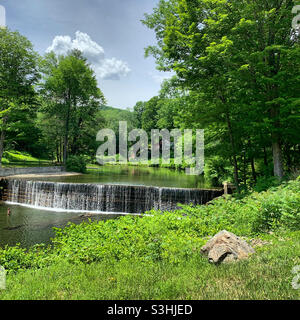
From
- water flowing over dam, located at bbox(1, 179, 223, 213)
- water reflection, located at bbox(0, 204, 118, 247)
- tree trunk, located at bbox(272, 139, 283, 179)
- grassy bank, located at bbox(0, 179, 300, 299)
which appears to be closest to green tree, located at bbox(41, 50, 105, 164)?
water flowing over dam, located at bbox(1, 179, 223, 213)

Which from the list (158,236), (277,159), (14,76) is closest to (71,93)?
(14,76)

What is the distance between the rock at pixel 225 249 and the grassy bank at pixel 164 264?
197 millimetres

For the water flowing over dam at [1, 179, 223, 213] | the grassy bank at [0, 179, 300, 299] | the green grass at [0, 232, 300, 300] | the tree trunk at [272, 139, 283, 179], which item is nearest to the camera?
the green grass at [0, 232, 300, 300]

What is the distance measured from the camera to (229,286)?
3.33 meters

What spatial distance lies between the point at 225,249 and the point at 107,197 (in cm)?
1262

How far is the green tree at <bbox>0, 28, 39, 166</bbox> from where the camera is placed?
23.1 metres

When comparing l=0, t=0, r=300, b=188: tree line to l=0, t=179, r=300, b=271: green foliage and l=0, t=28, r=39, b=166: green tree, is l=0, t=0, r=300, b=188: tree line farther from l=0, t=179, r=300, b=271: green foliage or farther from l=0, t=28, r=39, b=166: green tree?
l=0, t=28, r=39, b=166: green tree

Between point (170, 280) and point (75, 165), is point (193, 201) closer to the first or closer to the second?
point (170, 280)

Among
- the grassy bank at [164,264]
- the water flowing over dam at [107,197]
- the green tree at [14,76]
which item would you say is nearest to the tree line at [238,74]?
the water flowing over dam at [107,197]

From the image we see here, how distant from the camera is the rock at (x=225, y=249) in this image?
436cm

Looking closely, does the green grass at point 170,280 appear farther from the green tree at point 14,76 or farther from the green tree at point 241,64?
the green tree at point 14,76

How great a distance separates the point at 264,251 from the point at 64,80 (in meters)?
33.8

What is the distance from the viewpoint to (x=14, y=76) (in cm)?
2419

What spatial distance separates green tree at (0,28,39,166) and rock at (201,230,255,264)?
23.8m
